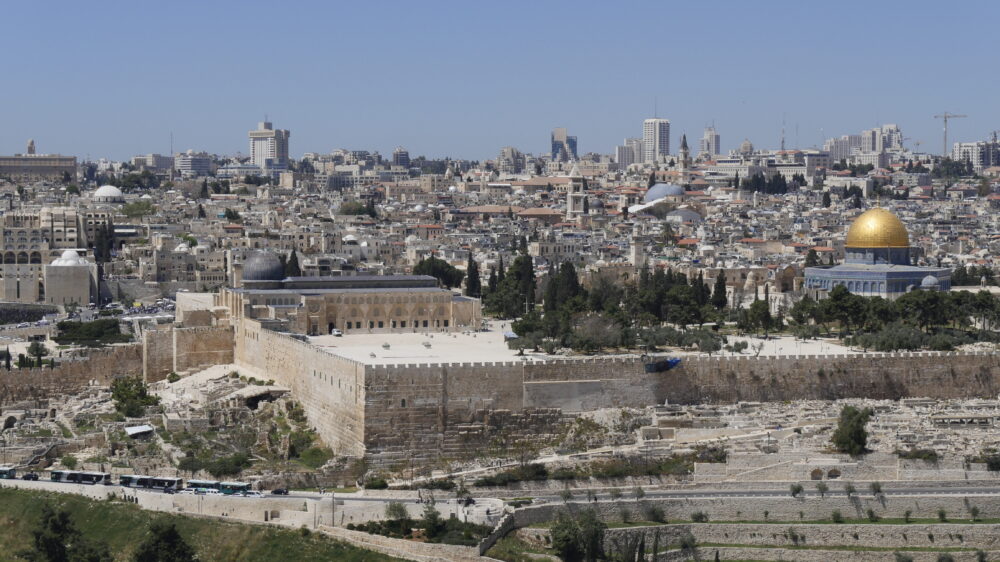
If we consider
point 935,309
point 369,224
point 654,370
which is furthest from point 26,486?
point 369,224

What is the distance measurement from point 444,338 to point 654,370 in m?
8.81

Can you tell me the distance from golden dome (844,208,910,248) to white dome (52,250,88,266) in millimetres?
29976

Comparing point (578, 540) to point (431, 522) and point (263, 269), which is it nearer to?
point (431, 522)

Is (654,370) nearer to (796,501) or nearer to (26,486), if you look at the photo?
(796,501)

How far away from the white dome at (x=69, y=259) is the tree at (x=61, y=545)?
42420 mm

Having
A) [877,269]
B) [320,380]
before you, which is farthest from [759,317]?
[320,380]

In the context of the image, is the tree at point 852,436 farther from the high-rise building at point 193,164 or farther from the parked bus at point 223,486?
the high-rise building at point 193,164

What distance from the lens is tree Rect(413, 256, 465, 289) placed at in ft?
226

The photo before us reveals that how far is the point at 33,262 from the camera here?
83.2m

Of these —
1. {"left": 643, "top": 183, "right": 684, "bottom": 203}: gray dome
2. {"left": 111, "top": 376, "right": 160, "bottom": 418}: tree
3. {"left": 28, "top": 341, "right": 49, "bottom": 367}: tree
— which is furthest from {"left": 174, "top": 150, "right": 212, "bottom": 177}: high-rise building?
{"left": 111, "top": 376, "right": 160, "bottom": 418}: tree

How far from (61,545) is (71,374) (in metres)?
16.3

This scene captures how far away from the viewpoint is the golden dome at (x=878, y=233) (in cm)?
6259

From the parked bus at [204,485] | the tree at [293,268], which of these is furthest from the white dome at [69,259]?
the parked bus at [204,485]

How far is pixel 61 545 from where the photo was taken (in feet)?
108
